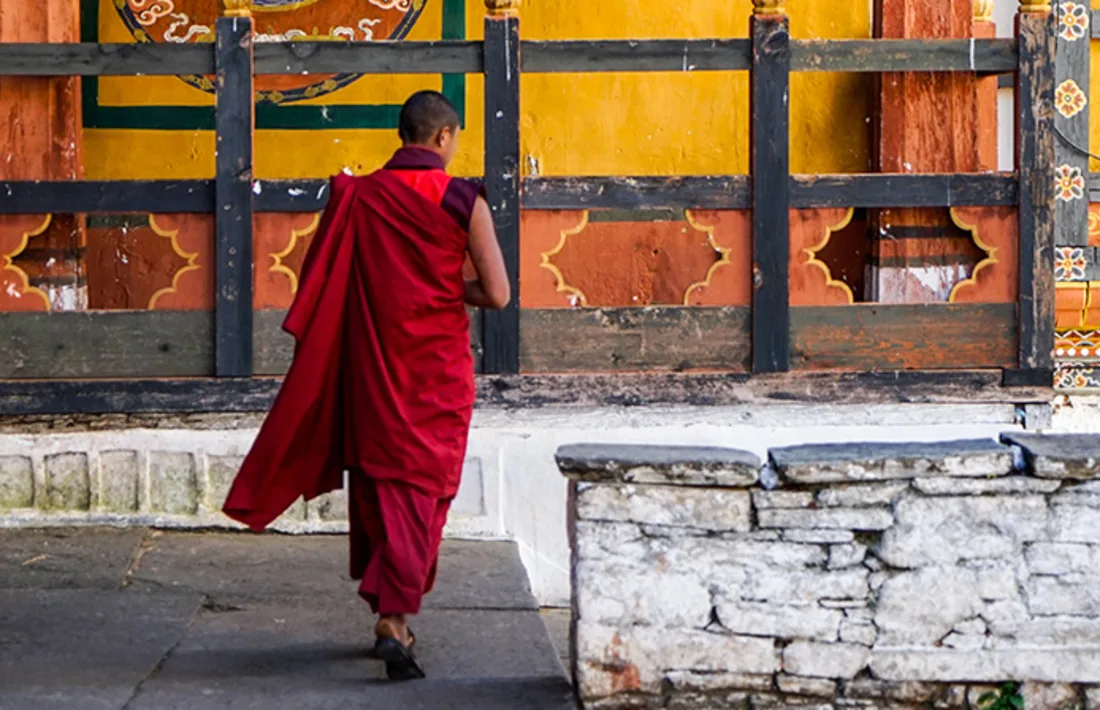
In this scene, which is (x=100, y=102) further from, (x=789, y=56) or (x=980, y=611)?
(x=980, y=611)

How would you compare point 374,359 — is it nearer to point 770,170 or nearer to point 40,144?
point 770,170

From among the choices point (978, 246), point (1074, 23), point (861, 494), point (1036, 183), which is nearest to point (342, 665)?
point (861, 494)

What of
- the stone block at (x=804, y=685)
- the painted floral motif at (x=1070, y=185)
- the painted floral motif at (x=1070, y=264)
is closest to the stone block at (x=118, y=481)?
the stone block at (x=804, y=685)

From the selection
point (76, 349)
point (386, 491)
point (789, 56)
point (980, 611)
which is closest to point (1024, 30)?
point (789, 56)

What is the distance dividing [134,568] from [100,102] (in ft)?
8.51

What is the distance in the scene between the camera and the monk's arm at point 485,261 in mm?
4484

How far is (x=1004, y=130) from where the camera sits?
7.17m

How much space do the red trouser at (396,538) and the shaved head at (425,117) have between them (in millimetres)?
950

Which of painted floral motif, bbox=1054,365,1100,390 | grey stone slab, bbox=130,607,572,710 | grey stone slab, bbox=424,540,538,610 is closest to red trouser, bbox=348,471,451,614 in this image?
grey stone slab, bbox=130,607,572,710

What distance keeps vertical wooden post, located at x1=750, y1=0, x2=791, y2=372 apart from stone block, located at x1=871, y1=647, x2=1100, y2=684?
2027mm

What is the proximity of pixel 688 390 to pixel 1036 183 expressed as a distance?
4.84ft

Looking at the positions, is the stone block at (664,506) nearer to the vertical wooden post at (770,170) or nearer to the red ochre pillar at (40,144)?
the vertical wooden post at (770,170)

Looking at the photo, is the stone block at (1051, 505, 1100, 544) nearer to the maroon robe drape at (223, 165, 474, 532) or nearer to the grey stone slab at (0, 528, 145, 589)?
the maroon robe drape at (223, 165, 474, 532)

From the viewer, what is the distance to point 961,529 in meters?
4.15
